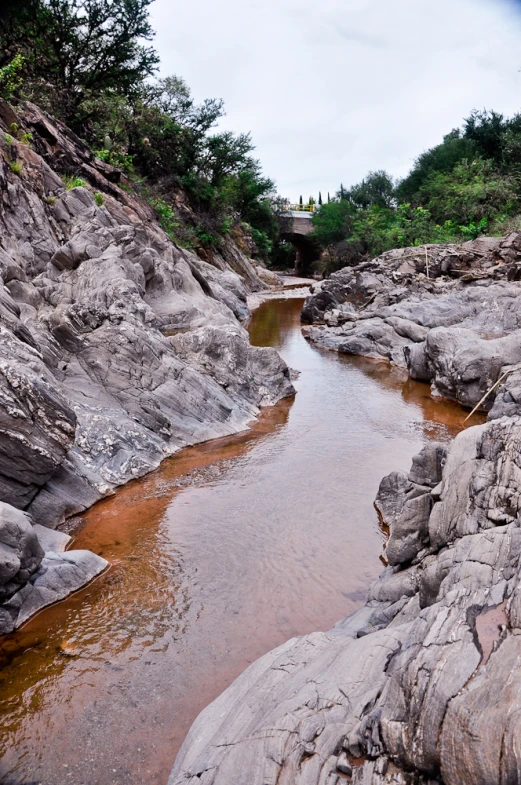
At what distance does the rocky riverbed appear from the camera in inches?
113

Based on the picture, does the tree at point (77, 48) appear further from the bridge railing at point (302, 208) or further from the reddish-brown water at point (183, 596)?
the bridge railing at point (302, 208)

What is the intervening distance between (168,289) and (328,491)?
9.46 metres

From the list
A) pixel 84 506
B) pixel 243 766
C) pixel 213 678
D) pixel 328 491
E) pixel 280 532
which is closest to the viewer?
pixel 243 766

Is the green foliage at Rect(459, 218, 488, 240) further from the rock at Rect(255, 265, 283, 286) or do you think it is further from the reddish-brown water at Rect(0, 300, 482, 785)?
the reddish-brown water at Rect(0, 300, 482, 785)

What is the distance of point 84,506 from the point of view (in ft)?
27.1

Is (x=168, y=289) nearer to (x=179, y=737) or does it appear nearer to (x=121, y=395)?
(x=121, y=395)

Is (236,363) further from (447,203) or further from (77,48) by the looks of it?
(447,203)

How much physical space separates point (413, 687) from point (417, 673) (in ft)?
0.26

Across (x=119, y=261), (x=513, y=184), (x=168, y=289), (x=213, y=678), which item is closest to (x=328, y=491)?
(x=213, y=678)

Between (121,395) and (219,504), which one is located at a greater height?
(121,395)

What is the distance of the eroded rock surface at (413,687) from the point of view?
2.86 meters

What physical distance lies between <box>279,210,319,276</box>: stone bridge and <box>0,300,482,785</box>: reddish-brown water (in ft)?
148

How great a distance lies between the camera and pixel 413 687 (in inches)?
126

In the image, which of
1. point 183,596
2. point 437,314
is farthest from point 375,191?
point 183,596
